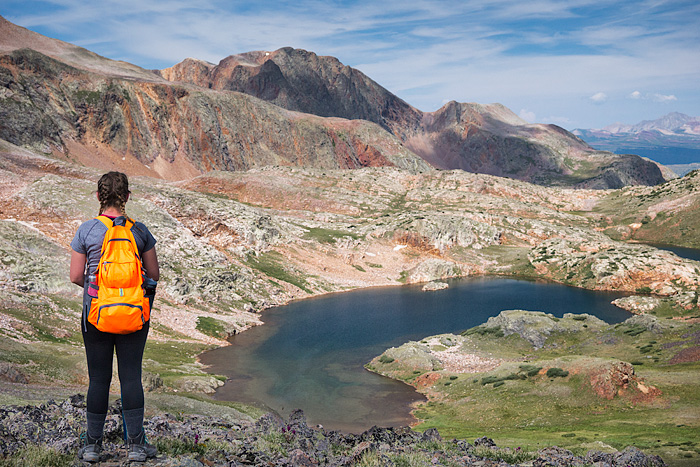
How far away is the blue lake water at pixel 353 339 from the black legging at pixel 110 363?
36099mm

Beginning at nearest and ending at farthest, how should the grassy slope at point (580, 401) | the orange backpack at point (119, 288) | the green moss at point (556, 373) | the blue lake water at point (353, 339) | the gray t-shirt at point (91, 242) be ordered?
1. the orange backpack at point (119, 288)
2. the gray t-shirt at point (91, 242)
3. the grassy slope at point (580, 401)
4. the green moss at point (556, 373)
5. the blue lake water at point (353, 339)

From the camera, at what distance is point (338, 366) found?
7269cm

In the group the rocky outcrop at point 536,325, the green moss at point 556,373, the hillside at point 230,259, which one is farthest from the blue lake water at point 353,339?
the green moss at point 556,373

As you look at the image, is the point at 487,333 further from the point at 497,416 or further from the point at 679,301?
the point at 679,301

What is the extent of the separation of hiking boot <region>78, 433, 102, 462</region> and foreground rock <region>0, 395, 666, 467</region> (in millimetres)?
201

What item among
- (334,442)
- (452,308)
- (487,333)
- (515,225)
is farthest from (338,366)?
(515,225)

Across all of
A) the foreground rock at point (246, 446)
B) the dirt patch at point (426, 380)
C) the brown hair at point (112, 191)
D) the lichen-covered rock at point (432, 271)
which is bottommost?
the dirt patch at point (426, 380)

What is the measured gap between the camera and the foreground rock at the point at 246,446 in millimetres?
12742

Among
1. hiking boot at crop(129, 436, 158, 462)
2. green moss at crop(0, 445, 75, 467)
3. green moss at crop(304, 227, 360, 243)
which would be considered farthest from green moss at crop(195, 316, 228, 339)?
hiking boot at crop(129, 436, 158, 462)

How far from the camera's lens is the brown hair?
36.8 feet

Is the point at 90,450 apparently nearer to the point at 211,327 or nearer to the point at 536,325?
the point at 211,327

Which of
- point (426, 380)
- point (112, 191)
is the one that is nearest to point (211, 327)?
point (426, 380)

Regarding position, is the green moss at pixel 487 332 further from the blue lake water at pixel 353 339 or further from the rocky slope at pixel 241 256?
the rocky slope at pixel 241 256

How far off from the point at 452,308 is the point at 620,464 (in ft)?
295
